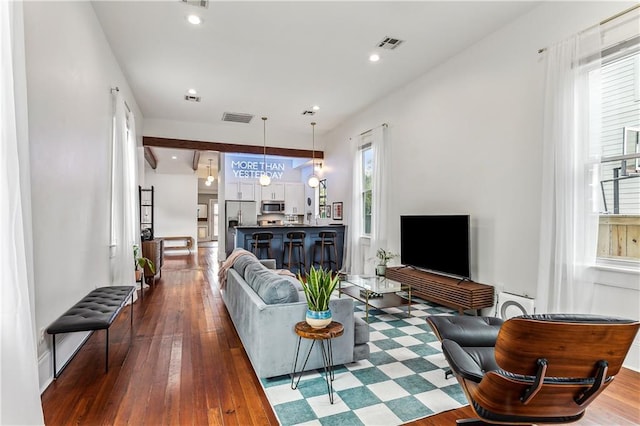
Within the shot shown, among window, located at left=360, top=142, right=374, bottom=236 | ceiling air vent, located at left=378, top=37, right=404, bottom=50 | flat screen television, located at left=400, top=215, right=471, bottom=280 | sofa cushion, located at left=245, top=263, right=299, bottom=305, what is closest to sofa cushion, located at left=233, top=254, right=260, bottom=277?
sofa cushion, located at left=245, top=263, right=299, bottom=305

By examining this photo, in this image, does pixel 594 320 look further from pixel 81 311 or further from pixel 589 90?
pixel 81 311

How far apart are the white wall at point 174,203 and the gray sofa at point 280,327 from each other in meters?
10.7

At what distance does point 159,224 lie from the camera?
12.5 meters

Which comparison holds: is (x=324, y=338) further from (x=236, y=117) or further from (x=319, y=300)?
(x=236, y=117)

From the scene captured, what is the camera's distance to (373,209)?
614cm

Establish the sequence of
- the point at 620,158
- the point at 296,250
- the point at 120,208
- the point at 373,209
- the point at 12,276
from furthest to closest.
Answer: the point at 296,250
the point at 373,209
the point at 120,208
the point at 620,158
the point at 12,276

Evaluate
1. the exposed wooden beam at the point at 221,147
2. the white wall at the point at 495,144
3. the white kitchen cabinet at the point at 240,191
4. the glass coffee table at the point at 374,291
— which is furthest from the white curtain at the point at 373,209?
the white kitchen cabinet at the point at 240,191

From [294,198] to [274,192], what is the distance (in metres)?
0.74

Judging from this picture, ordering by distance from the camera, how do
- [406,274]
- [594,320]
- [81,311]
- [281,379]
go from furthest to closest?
[406,274] → [81,311] → [281,379] → [594,320]

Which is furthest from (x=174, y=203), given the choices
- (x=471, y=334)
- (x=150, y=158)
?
(x=471, y=334)

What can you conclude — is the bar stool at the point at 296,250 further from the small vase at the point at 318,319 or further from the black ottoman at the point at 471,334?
the black ottoman at the point at 471,334

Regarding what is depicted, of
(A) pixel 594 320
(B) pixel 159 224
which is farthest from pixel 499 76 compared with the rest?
(B) pixel 159 224

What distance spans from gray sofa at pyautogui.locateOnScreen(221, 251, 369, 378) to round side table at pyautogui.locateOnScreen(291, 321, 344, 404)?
51 millimetres

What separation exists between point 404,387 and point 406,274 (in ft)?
7.98
